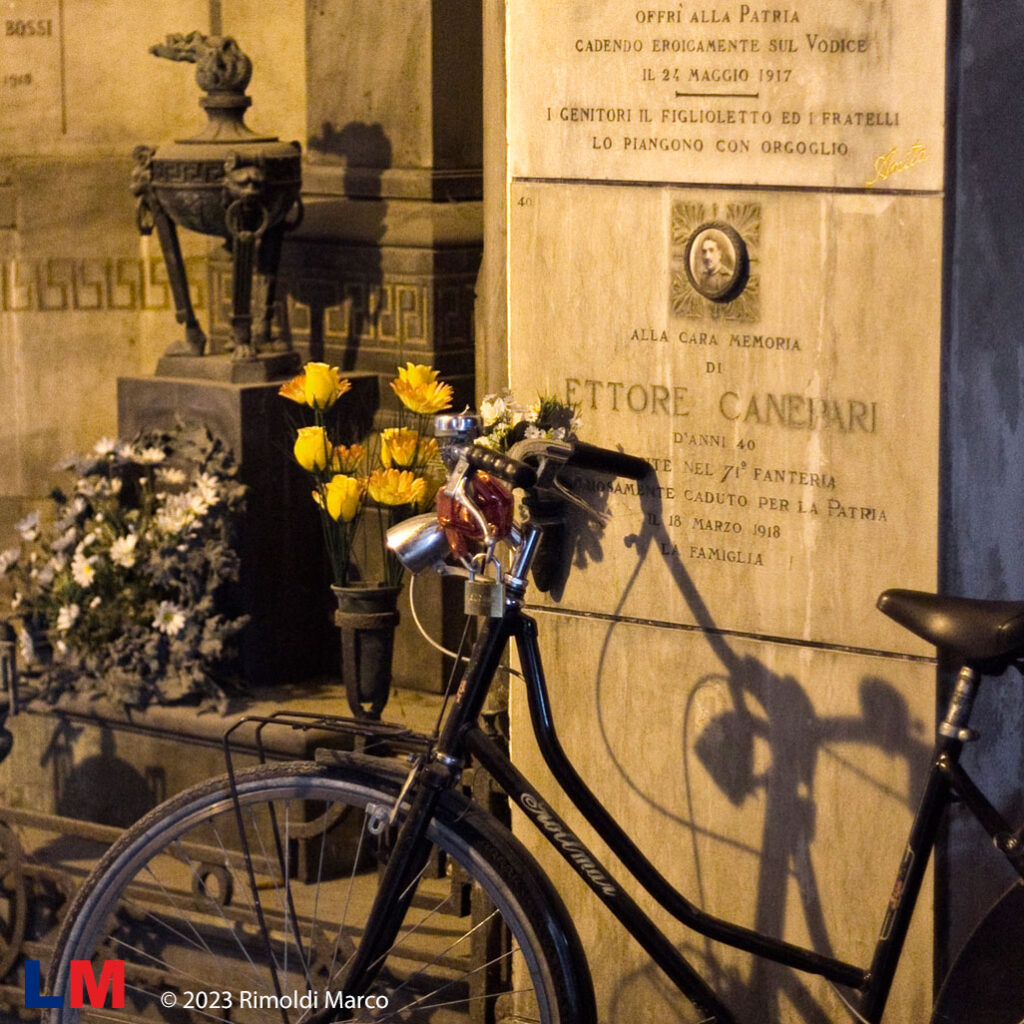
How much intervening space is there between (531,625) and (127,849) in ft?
2.51

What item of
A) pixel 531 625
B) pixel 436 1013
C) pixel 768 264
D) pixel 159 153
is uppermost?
pixel 159 153

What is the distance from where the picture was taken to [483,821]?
10.2 ft

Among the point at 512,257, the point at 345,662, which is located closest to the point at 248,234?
the point at 345,662

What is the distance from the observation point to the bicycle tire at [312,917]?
3104 mm

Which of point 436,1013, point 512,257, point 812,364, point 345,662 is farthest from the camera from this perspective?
point 345,662

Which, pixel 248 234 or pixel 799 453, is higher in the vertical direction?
pixel 248 234

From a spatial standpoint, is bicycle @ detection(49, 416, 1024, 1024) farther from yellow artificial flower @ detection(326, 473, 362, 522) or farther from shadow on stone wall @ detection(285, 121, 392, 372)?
shadow on stone wall @ detection(285, 121, 392, 372)

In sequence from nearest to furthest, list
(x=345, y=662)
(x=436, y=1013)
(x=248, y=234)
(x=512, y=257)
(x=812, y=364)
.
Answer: (x=812, y=364) → (x=512, y=257) → (x=436, y=1013) → (x=345, y=662) → (x=248, y=234)

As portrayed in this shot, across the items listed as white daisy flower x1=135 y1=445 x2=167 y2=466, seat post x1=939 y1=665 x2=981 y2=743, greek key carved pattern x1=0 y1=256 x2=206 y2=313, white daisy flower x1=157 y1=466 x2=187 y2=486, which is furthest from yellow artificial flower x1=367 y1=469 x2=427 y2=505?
greek key carved pattern x1=0 y1=256 x2=206 y2=313

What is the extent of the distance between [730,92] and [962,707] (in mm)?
1131

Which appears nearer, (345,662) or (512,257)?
(512,257)

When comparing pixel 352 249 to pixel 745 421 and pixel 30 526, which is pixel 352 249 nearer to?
pixel 30 526

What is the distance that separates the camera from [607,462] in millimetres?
3320

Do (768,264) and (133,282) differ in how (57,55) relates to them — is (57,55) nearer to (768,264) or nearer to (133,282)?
(133,282)
